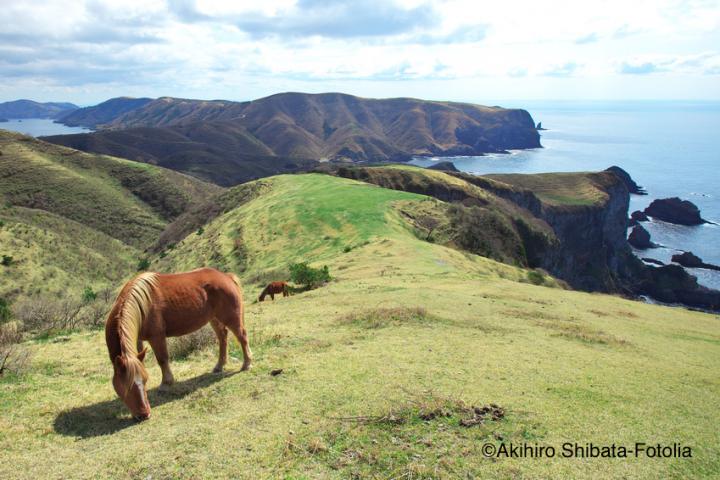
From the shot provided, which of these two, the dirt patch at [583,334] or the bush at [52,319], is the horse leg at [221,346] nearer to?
the bush at [52,319]

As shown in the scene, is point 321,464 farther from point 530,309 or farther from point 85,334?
point 530,309

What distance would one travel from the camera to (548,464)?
8.02 m

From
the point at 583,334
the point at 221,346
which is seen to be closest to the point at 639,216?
the point at 583,334

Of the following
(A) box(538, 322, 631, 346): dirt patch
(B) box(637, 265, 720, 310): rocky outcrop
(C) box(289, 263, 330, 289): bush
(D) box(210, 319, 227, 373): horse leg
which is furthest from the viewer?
(B) box(637, 265, 720, 310): rocky outcrop

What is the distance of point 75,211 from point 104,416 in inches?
3923

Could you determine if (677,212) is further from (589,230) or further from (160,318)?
(160,318)

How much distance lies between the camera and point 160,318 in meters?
10.1

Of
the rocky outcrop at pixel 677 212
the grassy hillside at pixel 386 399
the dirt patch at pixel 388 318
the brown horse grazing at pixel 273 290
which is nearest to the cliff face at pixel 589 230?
the rocky outcrop at pixel 677 212

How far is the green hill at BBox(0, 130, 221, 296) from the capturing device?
183 feet

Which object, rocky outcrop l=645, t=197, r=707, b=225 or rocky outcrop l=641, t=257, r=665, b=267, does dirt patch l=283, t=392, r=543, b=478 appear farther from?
rocky outcrop l=645, t=197, r=707, b=225

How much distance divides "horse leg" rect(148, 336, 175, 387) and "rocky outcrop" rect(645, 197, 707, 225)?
523ft

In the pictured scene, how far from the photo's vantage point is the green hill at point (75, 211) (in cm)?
5581

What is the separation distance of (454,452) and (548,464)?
1604mm

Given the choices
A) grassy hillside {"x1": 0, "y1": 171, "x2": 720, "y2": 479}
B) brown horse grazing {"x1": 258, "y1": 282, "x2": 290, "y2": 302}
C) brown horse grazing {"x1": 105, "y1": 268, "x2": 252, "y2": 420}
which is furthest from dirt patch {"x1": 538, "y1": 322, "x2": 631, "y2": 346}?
brown horse grazing {"x1": 258, "y1": 282, "x2": 290, "y2": 302}
